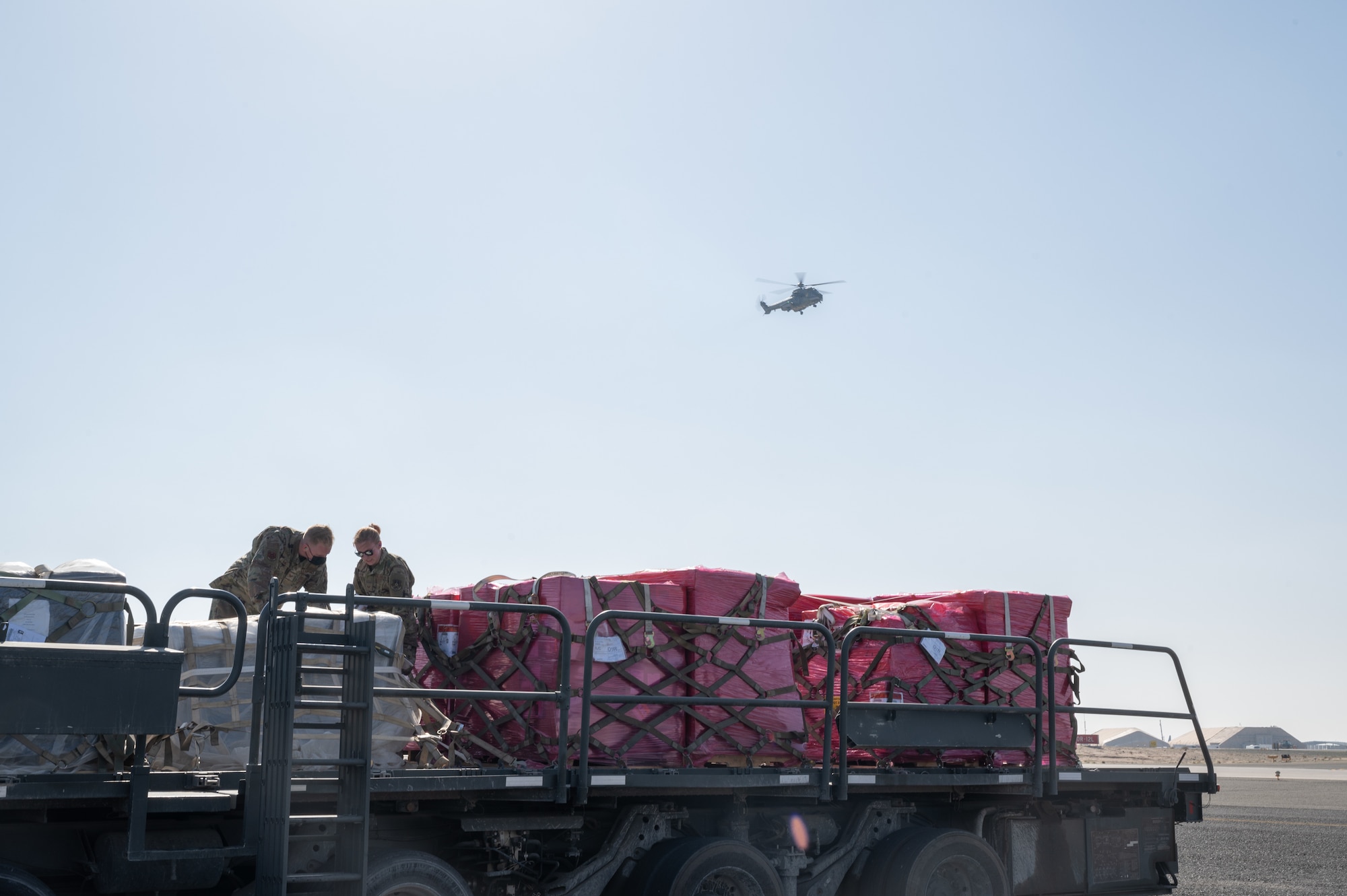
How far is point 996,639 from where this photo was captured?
30.5 ft

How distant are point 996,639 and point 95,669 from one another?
6043 millimetres

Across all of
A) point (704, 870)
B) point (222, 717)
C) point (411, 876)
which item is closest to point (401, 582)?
point (222, 717)

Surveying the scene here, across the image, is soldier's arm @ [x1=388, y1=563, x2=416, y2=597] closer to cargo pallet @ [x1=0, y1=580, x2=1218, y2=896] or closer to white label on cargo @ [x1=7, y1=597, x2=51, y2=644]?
cargo pallet @ [x1=0, y1=580, x2=1218, y2=896]

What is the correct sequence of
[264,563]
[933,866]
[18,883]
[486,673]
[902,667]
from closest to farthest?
1. [18,883]
2. [486,673]
3. [264,563]
4. [933,866]
5. [902,667]

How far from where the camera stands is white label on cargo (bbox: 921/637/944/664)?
30.8 ft

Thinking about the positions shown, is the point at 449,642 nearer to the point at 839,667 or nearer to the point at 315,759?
the point at 315,759

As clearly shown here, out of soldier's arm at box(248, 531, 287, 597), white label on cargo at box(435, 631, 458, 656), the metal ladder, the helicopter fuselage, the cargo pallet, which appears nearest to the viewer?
the cargo pallet

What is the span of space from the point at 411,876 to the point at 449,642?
1726 millimetres

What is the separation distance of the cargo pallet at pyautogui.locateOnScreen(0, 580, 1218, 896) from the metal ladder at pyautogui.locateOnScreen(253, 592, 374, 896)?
0.01m

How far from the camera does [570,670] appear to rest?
303 inches

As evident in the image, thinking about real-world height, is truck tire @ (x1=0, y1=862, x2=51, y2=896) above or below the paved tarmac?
above

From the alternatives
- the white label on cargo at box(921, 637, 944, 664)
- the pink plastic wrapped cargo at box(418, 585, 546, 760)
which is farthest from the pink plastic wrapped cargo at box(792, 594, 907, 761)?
the pink plastic wrapped cargo at box(418, 585, 546, 760)

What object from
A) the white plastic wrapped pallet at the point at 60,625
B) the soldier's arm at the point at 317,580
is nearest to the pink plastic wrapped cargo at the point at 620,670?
the soldier's arm at the point at 317,580

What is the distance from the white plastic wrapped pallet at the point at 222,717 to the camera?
688cm
